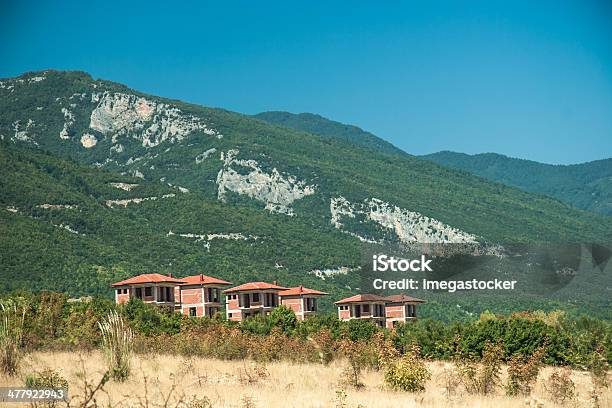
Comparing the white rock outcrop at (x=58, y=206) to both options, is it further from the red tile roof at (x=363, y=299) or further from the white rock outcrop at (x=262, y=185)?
the white rock outcrop at (x=262, y=185)

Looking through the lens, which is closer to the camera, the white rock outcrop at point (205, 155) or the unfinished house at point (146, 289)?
the unfinished house at point (146, 289)

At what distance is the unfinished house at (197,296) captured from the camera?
7006 cm

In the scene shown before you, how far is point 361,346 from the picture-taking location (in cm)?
2570

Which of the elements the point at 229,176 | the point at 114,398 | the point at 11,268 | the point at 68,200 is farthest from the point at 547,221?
the point at 114,398

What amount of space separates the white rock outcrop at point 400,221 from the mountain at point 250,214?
274 mm

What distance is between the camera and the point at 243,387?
19.5 meters

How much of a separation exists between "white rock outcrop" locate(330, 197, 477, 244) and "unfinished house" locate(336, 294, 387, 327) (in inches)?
2512

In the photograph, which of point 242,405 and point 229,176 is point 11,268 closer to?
point 242,405

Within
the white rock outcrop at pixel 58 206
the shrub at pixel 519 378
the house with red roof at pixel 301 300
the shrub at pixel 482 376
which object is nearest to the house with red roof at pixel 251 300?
the house with red roof at pixel 301 300

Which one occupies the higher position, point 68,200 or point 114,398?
point 68,200

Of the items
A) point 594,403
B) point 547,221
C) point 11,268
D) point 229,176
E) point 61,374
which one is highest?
point 229,176

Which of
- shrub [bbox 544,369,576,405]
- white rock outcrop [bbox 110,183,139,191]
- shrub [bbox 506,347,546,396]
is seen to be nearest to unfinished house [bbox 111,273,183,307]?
shrub [bbox 506,347,546,396]

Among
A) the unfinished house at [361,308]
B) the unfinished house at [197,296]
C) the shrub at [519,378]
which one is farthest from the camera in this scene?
the unfinished house at [361,308]

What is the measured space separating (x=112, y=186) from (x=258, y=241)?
90.7ft
